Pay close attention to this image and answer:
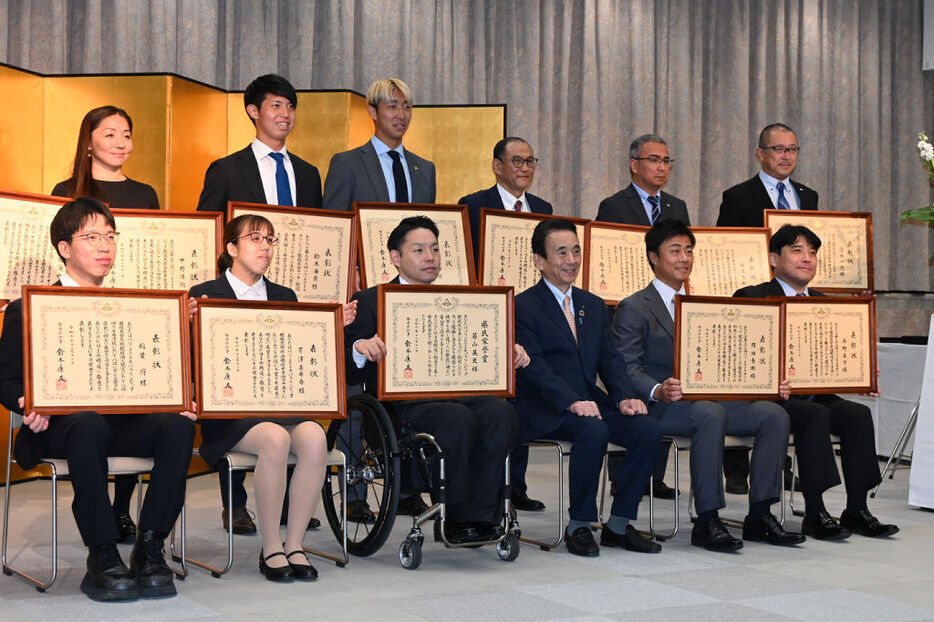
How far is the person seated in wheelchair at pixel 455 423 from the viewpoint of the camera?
3.98m

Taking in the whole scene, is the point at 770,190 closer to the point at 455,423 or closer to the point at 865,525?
the point at 865,525

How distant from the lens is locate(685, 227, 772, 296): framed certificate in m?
5.43

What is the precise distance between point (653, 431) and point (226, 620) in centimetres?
183

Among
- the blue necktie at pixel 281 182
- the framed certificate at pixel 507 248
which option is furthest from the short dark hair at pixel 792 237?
the blue necktie at pixel 281 182

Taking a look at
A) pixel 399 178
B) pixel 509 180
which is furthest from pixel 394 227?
pixel 509 180

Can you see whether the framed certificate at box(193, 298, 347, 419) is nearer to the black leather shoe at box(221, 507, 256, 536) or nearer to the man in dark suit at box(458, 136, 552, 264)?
the black leather shoe at box(221, 507, 256, 536)

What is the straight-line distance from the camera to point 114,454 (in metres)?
3.65

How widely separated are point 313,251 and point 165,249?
561 mm

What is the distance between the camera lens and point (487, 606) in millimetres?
3436

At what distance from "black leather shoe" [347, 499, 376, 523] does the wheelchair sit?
15 cm

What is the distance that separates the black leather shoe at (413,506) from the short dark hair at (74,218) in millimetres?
1701

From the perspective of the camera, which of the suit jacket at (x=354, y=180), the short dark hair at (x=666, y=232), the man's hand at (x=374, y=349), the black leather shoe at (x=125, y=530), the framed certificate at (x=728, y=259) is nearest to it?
the man's hand at (x=374, y=349)

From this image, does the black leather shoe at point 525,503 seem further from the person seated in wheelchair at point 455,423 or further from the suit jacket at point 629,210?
the suit jacket at point 629,210

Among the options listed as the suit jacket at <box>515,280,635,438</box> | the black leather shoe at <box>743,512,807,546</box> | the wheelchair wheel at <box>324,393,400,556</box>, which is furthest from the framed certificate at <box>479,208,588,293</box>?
the black leather shoe at <box>743,512,807,546</box>
